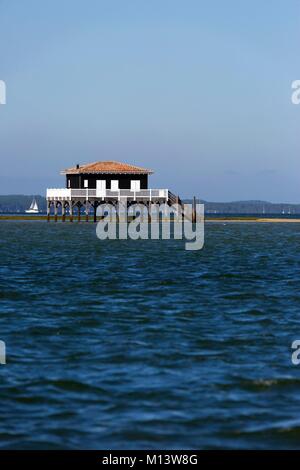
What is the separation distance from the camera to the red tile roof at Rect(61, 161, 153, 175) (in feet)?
269

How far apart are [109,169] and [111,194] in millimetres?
3419

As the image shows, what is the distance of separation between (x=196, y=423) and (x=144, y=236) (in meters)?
68.5

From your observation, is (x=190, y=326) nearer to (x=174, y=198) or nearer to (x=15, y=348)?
(x=15, y=348)

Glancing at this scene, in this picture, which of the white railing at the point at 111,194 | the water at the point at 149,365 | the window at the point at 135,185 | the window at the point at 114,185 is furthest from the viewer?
the window at the point at 135,185

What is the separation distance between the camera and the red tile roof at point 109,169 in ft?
269

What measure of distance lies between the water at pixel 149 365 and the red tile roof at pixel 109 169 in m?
52.2

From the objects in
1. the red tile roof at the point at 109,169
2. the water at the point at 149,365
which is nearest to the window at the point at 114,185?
the red tile roof at the point at 109,169

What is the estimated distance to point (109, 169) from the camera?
82312 millimetres

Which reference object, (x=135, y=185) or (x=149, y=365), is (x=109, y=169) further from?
(x=149, y=365)

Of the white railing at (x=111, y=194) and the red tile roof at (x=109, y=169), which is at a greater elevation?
the red tile roof at (x=109, y=169)

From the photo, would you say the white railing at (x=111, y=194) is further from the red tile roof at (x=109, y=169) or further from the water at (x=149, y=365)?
the water at (x=149, y=365)

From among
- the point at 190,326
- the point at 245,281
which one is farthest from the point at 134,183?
the point at 190,326

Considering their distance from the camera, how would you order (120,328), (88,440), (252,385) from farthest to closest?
(120,328) < (252,385) < (88,440)

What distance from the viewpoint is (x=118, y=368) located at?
14.2 meters
